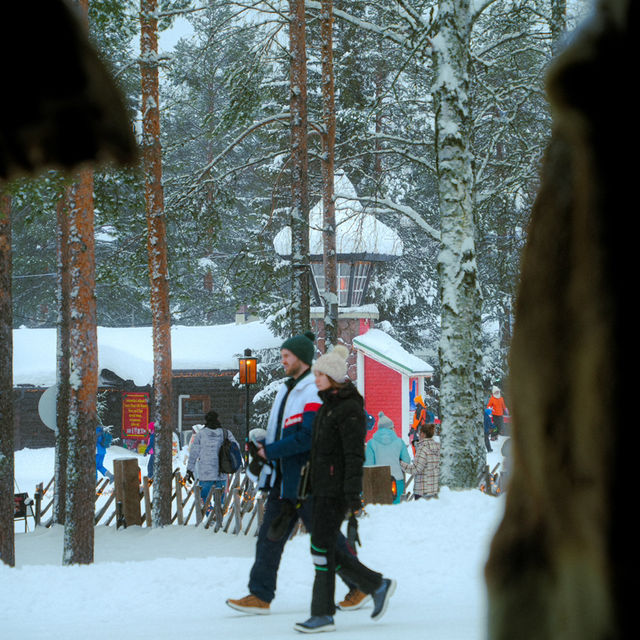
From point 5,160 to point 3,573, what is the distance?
25.9 ft

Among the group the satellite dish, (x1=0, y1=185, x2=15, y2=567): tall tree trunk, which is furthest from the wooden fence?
(x1=0, y1=185, x2=15, y2=567): tall tree trunk

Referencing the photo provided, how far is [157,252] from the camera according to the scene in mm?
17016

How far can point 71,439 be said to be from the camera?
40.1 feet

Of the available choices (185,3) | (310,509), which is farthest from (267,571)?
(185,3)

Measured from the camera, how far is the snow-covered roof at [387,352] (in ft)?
100

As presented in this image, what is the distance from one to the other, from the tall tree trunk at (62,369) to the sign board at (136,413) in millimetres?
14917

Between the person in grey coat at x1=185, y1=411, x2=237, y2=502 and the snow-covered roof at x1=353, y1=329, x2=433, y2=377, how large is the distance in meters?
14.0

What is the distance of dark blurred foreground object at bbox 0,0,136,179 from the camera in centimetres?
108

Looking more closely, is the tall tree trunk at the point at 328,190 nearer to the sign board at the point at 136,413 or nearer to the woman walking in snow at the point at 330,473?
the woman walking in snow at the point at 330,473

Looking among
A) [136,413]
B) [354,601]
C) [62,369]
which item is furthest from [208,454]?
[136,413]

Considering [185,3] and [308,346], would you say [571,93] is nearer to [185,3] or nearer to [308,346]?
[308,346]

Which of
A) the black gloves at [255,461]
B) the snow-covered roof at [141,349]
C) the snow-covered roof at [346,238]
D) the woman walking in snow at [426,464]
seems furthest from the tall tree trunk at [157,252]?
the snow-covered roof at [141,349]

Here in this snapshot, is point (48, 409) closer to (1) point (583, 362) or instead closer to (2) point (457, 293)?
(2) point (457, 293)

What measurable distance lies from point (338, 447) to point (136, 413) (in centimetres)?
2866
